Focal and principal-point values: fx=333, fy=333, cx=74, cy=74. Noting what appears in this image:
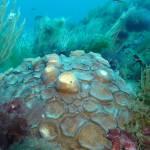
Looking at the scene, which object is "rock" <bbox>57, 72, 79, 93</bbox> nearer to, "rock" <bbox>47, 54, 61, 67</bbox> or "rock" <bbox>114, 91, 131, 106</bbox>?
"rock" <bbox>47, 54, 61, 67</bbox>

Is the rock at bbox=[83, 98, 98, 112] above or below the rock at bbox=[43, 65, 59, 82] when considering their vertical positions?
below

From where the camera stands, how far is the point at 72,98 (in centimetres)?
410

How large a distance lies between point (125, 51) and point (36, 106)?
3888 millimetres

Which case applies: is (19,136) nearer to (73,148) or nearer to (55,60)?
(73,148)

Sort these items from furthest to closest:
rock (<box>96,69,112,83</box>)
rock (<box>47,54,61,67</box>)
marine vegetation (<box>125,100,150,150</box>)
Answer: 1. rock (<box>47,54,61,67</box>)
2. rock (<box>96,69,112,83</box>)
3. marine vegetation (<box>125,100,150,150</box>)

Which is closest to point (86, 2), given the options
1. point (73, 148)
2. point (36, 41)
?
point (36, 41)

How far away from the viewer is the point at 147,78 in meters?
4.12

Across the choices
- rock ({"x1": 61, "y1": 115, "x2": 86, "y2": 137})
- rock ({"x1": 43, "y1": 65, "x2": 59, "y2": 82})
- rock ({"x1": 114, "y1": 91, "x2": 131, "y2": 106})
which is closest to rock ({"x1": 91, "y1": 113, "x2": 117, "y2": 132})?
rock ({"x1": 61, "y1": 115, "x2": 86, "y2": 137})

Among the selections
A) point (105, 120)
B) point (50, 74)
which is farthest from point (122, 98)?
point (50, 74)

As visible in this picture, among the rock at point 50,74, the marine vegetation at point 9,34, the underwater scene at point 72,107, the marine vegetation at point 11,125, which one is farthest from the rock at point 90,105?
the marine vegetation at point 9,34

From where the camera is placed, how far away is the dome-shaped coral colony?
150 inches

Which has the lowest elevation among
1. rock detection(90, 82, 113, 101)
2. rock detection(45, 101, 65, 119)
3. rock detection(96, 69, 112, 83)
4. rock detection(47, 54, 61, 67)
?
rock detection(45, 101, 65, 119)

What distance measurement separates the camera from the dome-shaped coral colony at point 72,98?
150 inches

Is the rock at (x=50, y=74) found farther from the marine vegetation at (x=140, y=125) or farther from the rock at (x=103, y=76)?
the marine vegetation at (x=140, y=125)
